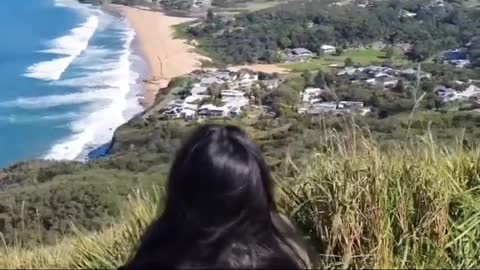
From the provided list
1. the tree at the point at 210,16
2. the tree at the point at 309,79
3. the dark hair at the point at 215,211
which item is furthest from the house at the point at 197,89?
the dark hair at the point at 215,211

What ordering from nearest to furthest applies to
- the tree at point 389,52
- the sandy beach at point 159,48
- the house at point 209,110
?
1. the house at point 209,110
2. the sandy beach at point 159,48
3. the tree at point 389,52

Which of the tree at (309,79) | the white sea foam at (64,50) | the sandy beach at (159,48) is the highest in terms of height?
the tree at (309,79)

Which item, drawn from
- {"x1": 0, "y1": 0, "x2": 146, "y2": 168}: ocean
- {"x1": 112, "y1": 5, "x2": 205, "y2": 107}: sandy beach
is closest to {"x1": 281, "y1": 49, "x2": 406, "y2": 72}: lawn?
{"x1": 112, "y1": 5, "x2": 205, "y2": 107}: sandy beach

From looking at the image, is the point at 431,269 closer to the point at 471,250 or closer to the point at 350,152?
the point at 471,250

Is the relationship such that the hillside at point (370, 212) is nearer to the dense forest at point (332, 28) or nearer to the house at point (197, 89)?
the house at point (197, 89)

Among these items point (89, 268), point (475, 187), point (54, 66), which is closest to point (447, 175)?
point (475, 187)

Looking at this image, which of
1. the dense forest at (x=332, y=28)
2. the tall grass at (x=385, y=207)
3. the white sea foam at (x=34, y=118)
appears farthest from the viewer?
the dense forest at (x=332, y=28)
